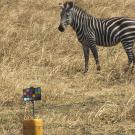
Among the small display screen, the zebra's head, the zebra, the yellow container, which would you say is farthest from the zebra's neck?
the yellow container

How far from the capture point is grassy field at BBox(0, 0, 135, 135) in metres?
7.82

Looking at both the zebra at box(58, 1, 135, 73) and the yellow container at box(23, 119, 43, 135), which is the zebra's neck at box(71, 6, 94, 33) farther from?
the yellow container at box(23, 119, 43, 135)

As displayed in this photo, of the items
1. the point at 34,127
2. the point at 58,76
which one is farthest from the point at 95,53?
the point at 34,127

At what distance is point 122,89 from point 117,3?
9.61 m

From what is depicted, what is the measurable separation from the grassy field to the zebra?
1.26 feet

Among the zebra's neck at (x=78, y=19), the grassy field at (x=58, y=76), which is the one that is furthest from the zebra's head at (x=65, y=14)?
the grassy field at (x=58, y=76)

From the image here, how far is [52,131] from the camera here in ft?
24.2

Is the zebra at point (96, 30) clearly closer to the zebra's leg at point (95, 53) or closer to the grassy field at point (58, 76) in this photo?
the zebra's leg at point (95, 53)

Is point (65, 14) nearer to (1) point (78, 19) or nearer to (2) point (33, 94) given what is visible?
(1) point (78, 19)

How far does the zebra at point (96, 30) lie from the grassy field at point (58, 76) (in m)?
0.38

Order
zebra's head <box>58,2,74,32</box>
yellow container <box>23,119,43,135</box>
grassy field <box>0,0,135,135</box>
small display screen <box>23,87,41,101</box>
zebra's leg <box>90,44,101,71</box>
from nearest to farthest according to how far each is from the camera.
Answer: yellow container <box>23,119,43,135</box>, small display screen <box>23,87,41,101</box>, grassy field <box>0,0,135,135</box>, zebra's leg <box>90,44,101,71</box>, zebra's head <box>58,2,74,32</box>

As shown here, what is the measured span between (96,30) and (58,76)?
7.96ft

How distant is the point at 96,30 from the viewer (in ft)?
46.4

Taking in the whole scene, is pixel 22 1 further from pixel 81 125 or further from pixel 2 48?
pixel 81 125
